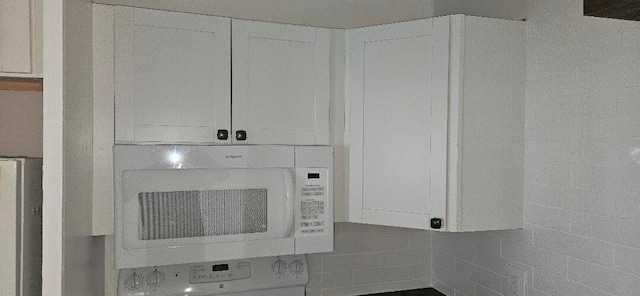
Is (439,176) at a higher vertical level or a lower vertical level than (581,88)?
lower

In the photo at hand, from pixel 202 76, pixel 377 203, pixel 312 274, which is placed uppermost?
pixel 202 76

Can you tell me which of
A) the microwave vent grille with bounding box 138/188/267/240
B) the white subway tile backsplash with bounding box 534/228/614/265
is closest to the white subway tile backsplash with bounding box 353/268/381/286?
the microwave vent grille with bounding box 138/188/267/240

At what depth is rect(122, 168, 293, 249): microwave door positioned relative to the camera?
71.3 inches

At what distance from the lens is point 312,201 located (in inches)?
79.7

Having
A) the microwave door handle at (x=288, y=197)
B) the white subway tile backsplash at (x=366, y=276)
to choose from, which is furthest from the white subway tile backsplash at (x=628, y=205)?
the white subway tile backsplash at (x=366, y=276)

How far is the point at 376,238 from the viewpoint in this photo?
2.53 m

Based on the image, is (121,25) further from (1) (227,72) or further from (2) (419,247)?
(2) (419,247)

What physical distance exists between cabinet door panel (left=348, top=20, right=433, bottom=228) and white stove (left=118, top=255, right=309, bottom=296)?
416 mm

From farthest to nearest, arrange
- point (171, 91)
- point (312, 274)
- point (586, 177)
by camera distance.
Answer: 1. point (312, 274)
2. point (171, 91)
3. point (586, 177)

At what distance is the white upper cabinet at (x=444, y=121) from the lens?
75.3 inches

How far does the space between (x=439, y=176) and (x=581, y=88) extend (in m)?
0.56

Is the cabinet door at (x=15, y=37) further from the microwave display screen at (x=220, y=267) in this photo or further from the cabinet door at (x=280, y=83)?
the microwave display screen at (x=220, y=267)

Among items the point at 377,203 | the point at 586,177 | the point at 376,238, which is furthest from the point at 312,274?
the point at 586,177

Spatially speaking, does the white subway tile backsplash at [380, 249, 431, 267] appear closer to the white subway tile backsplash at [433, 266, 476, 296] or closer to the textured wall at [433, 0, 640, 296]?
the white subway tile backsplash at [433, 266, 476, 296]
